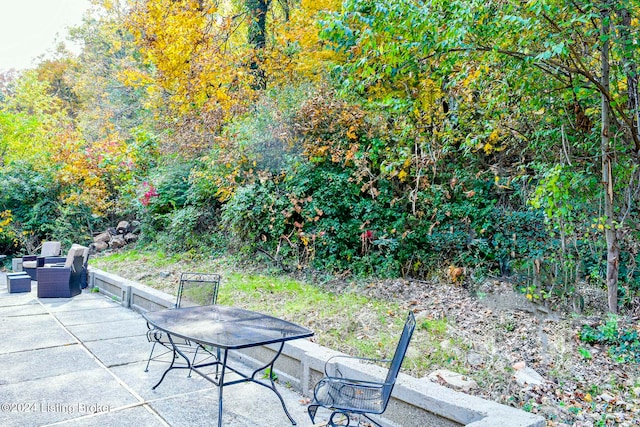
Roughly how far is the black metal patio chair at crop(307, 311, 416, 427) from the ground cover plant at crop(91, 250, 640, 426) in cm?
74

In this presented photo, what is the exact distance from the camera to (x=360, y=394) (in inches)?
109

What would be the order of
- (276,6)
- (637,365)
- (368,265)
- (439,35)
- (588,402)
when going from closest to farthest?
(588,402) → (637,365) → (439,35) → (368,265) → (276,6)

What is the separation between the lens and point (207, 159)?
8.78 meters

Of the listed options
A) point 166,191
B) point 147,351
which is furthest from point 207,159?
point 147,351

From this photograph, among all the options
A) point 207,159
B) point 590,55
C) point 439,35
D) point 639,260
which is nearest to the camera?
point 439,35

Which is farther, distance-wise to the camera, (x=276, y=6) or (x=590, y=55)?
(x=276, y=6)

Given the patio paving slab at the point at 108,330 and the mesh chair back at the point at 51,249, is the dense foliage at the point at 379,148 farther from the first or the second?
the patio paving slab at the point at 108,330

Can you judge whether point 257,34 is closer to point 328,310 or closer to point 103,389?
point 328,310

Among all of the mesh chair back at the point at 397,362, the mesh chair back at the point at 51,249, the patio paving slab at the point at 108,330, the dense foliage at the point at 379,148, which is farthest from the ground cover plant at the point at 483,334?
the mesh chair back at the point at 51,249

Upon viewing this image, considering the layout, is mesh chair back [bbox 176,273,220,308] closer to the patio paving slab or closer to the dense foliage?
the patio paving slab

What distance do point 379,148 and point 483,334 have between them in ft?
11.8

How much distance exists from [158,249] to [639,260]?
29.3ft

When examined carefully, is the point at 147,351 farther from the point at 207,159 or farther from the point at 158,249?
the point at 158,249

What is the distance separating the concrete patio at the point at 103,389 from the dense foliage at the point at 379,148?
309 centimetres
